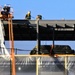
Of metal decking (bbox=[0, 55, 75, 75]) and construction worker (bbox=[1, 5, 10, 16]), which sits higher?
construction worker (bbox=[1, 5, 10, 16])

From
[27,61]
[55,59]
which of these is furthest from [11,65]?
[55,59]

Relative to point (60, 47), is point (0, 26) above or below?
above

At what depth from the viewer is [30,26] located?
146 feet

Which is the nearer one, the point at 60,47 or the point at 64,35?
the point at 60,47

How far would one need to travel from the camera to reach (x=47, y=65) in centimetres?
3112

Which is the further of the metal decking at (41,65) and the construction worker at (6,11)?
the construction worker at (6,11)

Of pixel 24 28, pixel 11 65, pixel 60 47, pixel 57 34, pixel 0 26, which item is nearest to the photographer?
pixel 11 65

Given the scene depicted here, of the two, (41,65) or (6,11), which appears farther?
(6,11)

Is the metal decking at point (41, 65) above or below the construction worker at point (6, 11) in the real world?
below

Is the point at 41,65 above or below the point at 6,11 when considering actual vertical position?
Answer: below

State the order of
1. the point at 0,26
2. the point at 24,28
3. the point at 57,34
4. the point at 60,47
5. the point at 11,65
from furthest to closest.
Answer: the point at 57,34 → the point at 24,28 → the point at 60,47 → the point at 0,26 → the point at 11,65

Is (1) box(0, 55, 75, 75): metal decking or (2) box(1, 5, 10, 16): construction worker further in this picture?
(2) box(1, 5, 10, 16): construction worker

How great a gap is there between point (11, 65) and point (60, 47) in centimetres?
1322

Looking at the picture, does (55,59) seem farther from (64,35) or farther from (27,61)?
(64,35)
